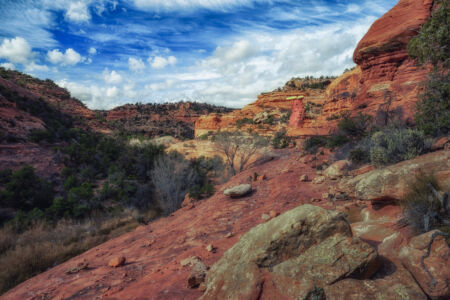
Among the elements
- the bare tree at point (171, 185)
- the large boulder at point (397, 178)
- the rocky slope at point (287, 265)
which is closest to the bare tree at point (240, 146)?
the bare tree at point (171, 185)

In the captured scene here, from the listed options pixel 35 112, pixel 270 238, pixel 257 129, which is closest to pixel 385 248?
pixel 270 238

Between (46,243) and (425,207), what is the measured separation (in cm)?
1120

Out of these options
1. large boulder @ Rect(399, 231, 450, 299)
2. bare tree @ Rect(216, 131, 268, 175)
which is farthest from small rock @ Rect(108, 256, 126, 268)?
bare tree @ Rect(216, 131, 268, 175)

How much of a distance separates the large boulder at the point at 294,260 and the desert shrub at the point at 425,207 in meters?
1.01

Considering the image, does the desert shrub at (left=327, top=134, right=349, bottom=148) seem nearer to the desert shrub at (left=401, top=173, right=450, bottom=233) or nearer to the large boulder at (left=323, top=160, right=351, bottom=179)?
the large boulder at (left=323, top=160, right=351, bottom=179)

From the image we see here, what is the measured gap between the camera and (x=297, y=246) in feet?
9.36

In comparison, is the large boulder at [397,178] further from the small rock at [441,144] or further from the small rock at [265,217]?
the small rock at [265,217]

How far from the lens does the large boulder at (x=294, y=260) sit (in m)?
2.39

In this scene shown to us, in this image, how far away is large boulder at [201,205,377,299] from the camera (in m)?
2.39

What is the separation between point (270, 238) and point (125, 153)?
20.4 m

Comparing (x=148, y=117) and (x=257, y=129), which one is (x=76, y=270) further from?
(x=148, y=117)

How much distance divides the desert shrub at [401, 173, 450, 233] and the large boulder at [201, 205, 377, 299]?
3.33ft

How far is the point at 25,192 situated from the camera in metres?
12.4

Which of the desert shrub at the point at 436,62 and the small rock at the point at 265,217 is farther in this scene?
the small rock at the point at 265,217
